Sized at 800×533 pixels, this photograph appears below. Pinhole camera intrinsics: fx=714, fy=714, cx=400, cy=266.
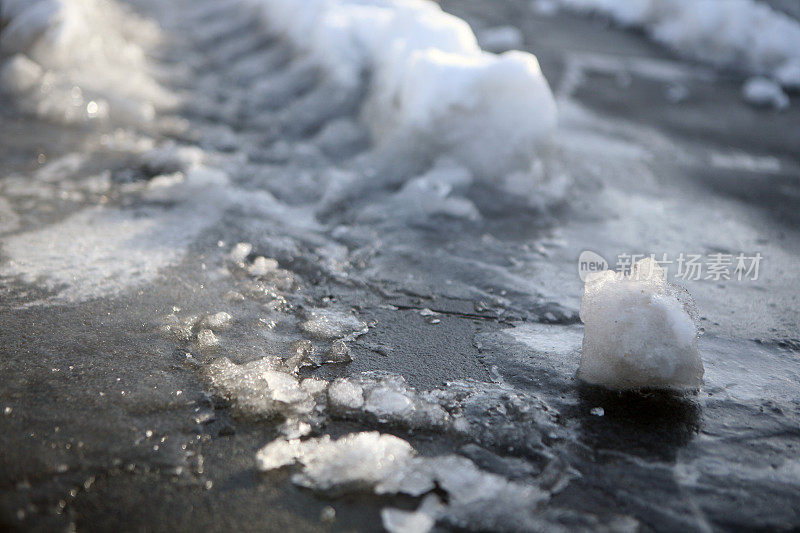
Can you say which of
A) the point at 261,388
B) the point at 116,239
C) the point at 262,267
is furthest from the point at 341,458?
the point at 116,239

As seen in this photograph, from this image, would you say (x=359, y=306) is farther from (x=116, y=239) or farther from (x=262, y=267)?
(x=116, y=239)

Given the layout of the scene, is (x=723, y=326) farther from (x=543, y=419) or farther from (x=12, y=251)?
(x=12, y=251)

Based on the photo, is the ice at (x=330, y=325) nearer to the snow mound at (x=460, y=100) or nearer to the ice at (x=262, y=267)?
the ice at (x=262, y=267)

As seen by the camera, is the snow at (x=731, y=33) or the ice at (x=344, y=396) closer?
the ice at (x=344, y=396)

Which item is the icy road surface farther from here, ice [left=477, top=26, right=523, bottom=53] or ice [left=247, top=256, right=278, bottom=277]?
ice [left=477, top=26, right=523, bottom=53]

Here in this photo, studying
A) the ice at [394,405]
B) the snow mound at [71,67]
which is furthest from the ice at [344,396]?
the snow mound at [71,67]

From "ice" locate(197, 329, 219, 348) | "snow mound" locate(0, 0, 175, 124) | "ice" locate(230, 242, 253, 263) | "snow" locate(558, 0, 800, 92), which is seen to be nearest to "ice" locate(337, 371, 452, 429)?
"ice" locate(197, 329, 219, 348)
